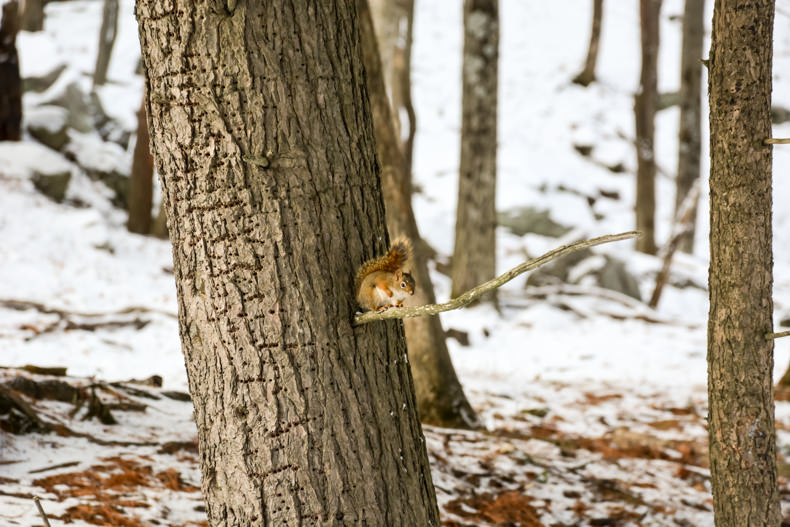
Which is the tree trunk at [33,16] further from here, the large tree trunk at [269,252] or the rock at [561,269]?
the large tree trunk at [269,252]

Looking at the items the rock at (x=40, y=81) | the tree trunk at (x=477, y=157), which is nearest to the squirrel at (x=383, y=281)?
the tree trunk at (x=477, y=157)

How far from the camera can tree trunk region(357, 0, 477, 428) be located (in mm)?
5070

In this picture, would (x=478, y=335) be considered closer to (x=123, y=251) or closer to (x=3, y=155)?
(x=123, y=251)

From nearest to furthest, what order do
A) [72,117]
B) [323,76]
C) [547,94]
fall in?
1. [323,76]
2. [72,117]
3. [547,94]

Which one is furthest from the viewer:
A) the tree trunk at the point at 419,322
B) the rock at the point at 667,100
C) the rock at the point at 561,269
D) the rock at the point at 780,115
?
the rock at the point at 667,100

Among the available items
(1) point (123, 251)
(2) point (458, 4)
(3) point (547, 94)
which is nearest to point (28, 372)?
(1) point (123, 251)

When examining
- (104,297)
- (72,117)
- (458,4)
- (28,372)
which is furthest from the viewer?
(458,4)

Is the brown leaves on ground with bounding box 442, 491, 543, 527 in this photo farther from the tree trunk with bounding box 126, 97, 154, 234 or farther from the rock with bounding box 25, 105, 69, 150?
the rock with bounding box 25, 105, 69, 150

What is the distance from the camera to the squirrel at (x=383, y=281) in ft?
6.32

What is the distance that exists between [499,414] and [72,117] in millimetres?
10198

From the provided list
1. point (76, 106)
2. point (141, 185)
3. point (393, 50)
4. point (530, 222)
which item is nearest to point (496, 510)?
point (393, 50)

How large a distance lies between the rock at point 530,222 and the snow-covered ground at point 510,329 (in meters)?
0.24

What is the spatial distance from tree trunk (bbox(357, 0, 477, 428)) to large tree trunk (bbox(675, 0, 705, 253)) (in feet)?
31.2

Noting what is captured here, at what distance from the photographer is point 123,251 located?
980 cm
